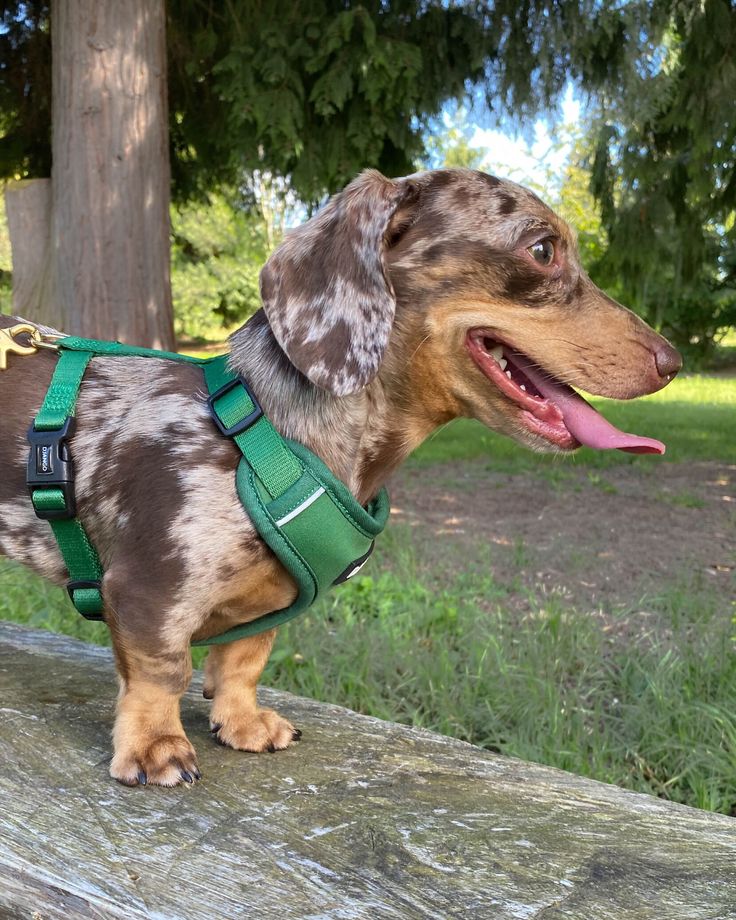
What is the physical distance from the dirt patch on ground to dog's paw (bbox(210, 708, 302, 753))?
2.60m

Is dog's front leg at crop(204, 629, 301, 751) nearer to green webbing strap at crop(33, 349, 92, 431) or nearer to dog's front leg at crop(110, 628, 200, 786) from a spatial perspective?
dog's front leg at crop(110, 628, 200, 786)

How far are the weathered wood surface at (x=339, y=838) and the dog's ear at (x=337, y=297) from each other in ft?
3.12

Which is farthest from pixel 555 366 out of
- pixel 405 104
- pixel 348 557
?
pixel 405 104

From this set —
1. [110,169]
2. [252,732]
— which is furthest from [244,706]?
[110,169]

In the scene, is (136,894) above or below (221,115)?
below

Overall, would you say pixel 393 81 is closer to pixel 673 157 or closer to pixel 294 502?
pixel 673 157

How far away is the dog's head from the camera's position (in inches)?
77.6

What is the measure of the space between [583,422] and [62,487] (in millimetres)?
1214

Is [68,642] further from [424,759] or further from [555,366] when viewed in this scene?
[555,366]

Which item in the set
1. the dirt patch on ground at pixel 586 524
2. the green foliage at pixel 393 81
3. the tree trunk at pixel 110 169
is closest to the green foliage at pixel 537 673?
the dirt patch on ground at pixel 586 524

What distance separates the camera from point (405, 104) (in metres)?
6.36

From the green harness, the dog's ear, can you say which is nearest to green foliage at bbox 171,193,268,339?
the green harness

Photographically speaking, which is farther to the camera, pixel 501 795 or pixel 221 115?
pixel 221 115

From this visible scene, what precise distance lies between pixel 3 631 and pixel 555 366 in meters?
2.40
